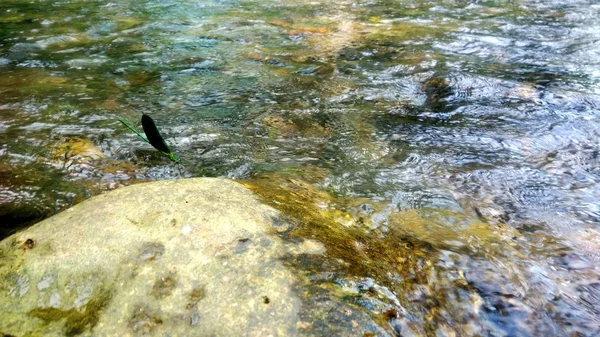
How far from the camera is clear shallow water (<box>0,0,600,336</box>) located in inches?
98.7

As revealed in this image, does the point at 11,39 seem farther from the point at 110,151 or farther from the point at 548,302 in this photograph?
the point at 548,302

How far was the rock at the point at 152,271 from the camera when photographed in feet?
5.83

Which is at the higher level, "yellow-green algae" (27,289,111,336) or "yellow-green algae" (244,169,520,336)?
"yellow-green algae" (27,289,111,336)

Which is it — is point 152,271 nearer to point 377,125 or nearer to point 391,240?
point 391,240

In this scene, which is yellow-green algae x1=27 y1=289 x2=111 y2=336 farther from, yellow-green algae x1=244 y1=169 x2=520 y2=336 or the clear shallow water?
the clear shallow water

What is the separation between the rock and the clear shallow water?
68 centimetres

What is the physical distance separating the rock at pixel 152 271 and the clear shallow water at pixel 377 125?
0.68 meters

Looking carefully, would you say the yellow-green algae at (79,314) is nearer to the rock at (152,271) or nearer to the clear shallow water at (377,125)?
the rock at (152,271)

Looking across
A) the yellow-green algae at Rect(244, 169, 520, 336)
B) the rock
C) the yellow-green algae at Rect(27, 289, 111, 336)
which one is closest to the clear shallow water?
the yellow-green algae at Rect(244, 169, 520, 336)

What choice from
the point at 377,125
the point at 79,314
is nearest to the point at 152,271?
the point at 79,314

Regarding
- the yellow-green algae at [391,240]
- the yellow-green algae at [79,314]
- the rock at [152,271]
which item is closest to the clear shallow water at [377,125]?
the yellow-green algae at [391,240]

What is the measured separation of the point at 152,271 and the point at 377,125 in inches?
107

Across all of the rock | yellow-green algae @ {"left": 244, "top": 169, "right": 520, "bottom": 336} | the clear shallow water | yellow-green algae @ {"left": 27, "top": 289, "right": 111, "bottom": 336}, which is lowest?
the clear shallow water

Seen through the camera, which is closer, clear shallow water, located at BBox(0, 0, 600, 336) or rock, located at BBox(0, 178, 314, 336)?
rock, located at BBox(0, 178, 314, 336)
